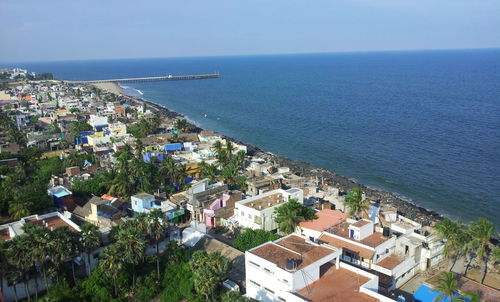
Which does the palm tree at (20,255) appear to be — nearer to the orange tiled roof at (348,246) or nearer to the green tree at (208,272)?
the green tree at (208,272)

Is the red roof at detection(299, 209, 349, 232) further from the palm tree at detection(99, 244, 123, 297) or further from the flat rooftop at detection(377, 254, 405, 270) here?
the palm tree at detection(99, 244, 123, 297)

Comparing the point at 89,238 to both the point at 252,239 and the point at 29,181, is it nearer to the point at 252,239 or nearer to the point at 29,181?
the point at 252,239

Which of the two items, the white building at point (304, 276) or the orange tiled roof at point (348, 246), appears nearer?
the white building at point (304, 276)

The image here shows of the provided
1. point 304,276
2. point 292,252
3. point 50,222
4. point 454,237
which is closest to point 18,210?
point 50,222

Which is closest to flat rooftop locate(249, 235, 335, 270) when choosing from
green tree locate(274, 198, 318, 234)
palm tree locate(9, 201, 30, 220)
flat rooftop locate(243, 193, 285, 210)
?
green tree locate(274, 198, 318, 234)

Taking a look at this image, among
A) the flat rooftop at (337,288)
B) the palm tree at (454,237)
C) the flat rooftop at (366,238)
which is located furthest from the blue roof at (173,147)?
the flat rooftop at (337,288)
